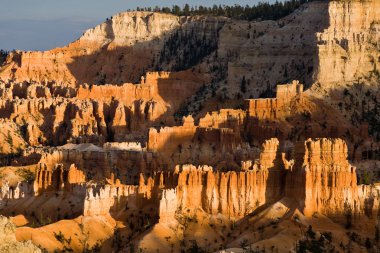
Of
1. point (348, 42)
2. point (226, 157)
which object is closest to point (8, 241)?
point (226, 157)

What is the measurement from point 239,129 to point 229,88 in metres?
29.1

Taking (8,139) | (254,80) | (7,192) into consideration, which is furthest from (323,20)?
(7,192)

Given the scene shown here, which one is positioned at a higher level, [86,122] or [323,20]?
[323,20]

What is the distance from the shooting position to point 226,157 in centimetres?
15538

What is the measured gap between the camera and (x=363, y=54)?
573 feet

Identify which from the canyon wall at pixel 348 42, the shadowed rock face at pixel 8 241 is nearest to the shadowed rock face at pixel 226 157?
the canyon wall at pixel 348 42

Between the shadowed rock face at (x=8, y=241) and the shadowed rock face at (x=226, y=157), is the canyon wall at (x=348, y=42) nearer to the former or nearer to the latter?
the shadowed rock face at (x=226, y=157)

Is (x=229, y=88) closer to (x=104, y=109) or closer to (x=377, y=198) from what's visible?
(x=104, y=109)

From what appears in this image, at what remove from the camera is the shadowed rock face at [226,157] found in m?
122

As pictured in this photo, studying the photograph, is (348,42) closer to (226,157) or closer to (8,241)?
(226,157)

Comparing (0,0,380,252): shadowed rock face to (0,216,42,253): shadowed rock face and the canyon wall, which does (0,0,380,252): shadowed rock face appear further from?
(0,216,42,253): shadowed rock face

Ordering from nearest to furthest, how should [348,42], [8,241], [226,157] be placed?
[8,241] → [226,157] → [348,42]

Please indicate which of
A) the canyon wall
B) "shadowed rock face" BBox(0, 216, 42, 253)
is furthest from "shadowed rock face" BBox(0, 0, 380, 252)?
"shadowed rock face" BBox(0, 216, 42, 253)

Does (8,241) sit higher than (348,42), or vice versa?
(348,42)
